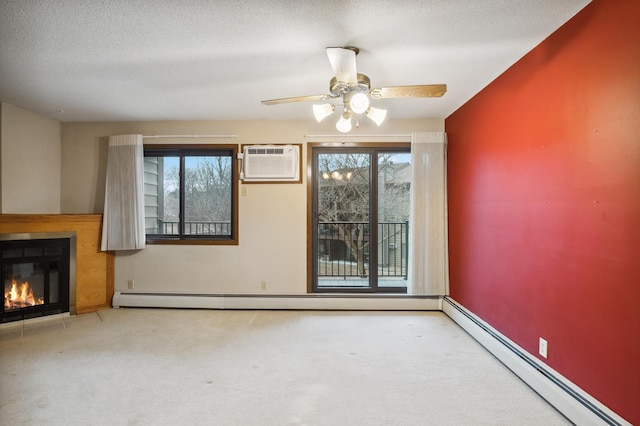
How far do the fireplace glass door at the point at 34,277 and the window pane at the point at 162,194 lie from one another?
94 centimetres

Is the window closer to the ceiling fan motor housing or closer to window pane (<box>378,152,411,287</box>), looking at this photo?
window pane (<box>378,152,411,287</box>)

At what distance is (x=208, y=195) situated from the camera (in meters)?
3.97

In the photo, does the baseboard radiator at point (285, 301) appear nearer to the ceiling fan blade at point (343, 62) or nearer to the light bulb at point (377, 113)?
the light bulb at point (377, 113)

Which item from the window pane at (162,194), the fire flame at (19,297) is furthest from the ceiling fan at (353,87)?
the fire flame at (19,297)

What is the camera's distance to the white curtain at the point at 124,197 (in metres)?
3.73

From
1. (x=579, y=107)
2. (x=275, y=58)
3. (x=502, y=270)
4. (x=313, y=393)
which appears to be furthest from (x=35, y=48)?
(x=502, y=270)

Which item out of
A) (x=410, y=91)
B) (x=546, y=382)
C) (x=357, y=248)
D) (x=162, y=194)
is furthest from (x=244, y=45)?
(x=546, y=382)

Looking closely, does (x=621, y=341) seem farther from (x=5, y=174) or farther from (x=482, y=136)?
(x=5, y=174)

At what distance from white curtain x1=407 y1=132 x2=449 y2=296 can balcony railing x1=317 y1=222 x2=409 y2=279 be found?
424 mm

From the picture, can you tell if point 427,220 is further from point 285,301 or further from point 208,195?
point 208,195

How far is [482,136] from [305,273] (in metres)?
2.47

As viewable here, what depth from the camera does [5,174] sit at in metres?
3.30

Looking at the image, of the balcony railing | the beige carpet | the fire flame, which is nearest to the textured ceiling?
the balcony railing

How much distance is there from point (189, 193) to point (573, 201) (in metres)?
3.88
